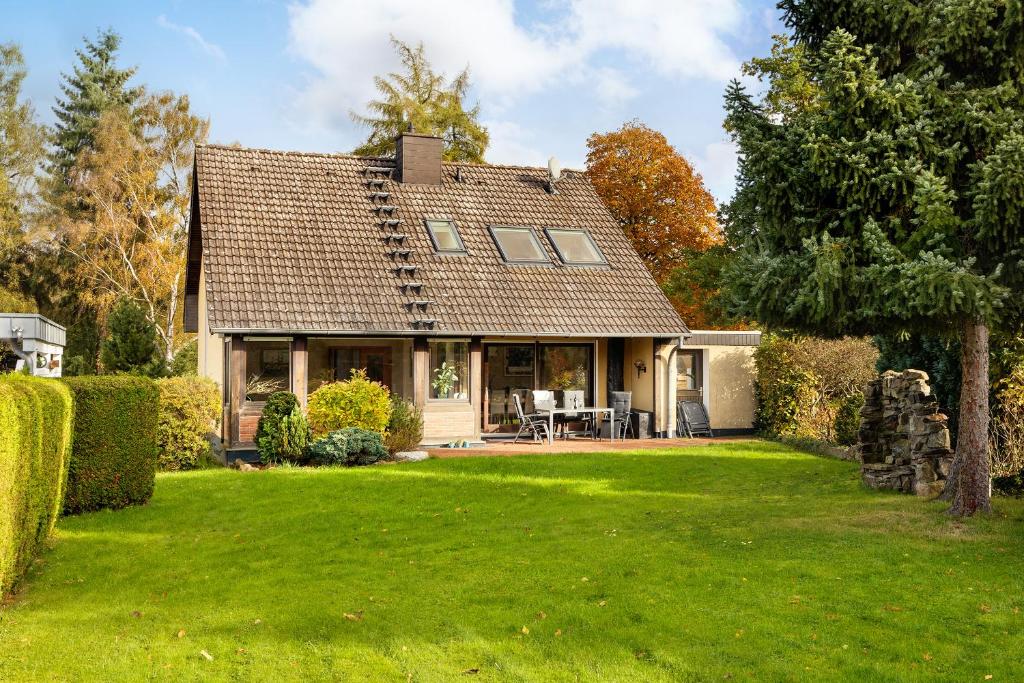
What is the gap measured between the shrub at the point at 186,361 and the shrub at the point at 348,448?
12.9 meters

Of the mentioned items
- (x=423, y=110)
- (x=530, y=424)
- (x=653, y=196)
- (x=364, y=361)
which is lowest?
(x=530, y=424)

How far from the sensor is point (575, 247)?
21281mm

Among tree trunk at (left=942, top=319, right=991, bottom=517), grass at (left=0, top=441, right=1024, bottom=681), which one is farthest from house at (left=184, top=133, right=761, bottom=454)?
tree trunk at (left=942, top=319, right=991, bottom=517)

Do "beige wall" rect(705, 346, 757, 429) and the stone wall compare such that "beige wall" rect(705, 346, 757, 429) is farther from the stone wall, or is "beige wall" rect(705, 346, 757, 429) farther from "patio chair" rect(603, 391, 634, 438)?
the stone wall

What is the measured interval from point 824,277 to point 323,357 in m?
11.8

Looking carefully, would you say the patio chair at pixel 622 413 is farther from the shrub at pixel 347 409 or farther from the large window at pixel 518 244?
the shrub at pixel 347 409

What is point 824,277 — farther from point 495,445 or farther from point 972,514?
point 495,445

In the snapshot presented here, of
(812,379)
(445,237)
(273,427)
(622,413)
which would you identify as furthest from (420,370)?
(812,379)

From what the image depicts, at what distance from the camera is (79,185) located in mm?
35719

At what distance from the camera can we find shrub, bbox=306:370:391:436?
1566 centimetres

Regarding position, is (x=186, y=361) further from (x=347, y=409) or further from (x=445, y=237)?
Result: (x=347, y=409)

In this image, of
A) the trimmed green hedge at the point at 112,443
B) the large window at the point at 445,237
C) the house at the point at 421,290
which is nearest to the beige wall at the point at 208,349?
the house at the point at 421,290

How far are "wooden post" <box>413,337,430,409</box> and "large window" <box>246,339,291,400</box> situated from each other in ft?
8.08

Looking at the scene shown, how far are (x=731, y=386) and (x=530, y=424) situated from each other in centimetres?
520
